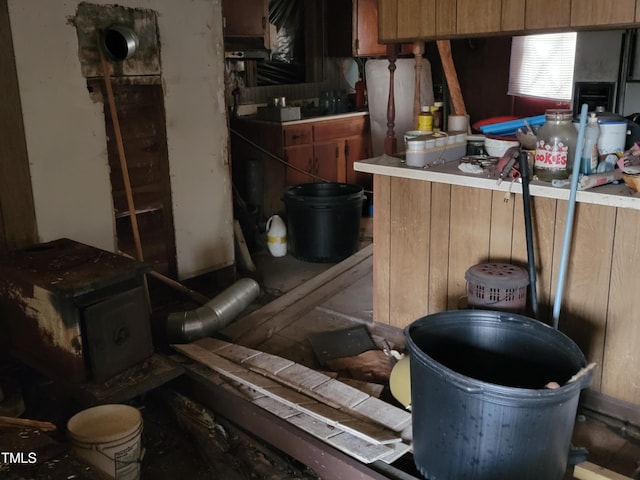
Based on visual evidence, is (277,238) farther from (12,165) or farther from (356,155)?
(12,165)

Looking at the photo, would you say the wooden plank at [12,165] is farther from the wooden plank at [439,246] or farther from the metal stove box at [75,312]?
the wooden plank at [439,246]

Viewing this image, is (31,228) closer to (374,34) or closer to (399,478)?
(399,478)

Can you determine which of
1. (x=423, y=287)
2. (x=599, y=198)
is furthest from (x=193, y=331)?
(x=599, y=198)

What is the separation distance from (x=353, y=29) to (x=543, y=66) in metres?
1.61

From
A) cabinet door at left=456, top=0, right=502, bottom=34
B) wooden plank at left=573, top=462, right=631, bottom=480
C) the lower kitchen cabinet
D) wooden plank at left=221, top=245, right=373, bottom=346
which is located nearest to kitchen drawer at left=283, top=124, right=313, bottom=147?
the lower kitchen cabinet

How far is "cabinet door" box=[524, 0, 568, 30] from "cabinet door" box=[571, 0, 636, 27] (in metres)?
0.03

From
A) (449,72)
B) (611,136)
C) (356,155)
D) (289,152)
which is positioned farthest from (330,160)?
(611,136)

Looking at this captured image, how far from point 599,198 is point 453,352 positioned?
73cm

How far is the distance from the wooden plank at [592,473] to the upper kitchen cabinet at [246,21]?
11.5 feet

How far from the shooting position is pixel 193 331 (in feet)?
9.96

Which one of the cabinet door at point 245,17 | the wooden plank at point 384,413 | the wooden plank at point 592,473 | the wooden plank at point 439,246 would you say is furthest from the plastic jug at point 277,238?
the wooden plank at point 592,473

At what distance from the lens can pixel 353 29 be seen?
17.9 ft

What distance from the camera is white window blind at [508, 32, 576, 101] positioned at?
4617mm

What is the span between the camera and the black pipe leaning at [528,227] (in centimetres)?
229
